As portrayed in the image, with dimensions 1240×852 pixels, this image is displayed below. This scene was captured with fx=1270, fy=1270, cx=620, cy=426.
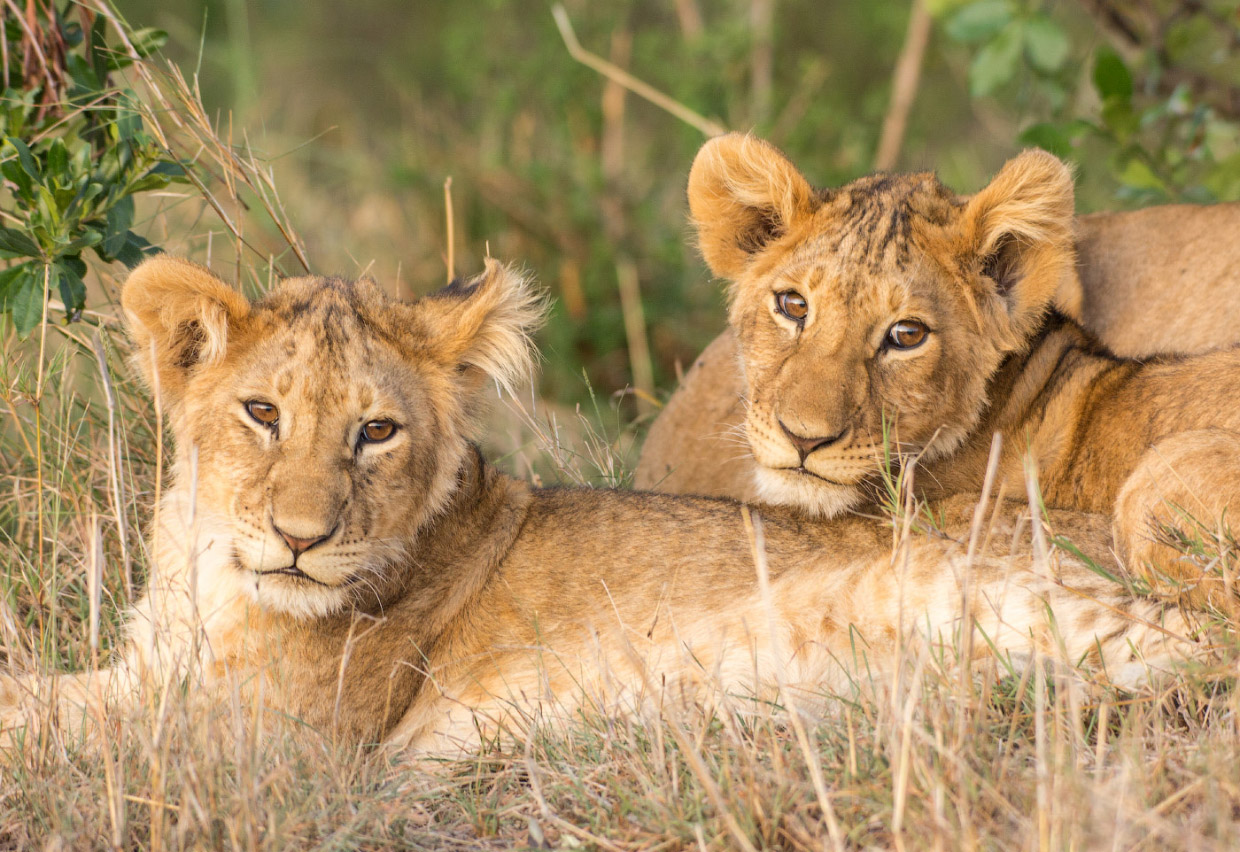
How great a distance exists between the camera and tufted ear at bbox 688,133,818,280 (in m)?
3.96

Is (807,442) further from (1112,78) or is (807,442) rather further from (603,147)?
(603,147)

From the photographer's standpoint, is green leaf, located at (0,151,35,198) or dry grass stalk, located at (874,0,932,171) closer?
green leaf, located at (0,151,35,198)

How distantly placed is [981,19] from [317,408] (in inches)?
138

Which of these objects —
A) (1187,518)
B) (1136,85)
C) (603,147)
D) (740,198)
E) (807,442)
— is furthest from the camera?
(603,147)

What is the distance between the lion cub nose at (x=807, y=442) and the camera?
347cm

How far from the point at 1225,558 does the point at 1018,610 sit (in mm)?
504

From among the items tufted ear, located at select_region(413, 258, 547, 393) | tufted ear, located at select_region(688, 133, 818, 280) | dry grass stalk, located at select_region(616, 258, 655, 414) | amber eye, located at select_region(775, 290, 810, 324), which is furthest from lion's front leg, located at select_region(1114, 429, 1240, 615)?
dry grass stalk, located at select_region(616, 258, 655, 414)

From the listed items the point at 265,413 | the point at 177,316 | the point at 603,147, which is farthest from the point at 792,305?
the point at 603,147

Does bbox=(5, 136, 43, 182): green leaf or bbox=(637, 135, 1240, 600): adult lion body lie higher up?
bbox=(5, 136, 43, 182): green leaf

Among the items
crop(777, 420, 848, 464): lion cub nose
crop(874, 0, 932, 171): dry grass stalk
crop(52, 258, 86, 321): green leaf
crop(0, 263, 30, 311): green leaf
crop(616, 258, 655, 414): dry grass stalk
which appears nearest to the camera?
crop(777, 420, 848, 464): lion cub nose

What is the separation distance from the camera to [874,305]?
12.0ft

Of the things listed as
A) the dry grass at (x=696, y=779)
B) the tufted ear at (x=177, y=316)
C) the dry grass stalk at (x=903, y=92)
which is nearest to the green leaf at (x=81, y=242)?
the tufted ear at (x=177, y=316)

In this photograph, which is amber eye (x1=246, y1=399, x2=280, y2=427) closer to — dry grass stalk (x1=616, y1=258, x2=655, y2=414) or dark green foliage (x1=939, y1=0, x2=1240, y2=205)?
dark green foliage (x1=939, y1=0, x2=1240, y2=205)

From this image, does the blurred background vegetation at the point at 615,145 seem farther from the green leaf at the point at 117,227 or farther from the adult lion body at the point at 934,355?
the adult lion body at the point at 934,355
